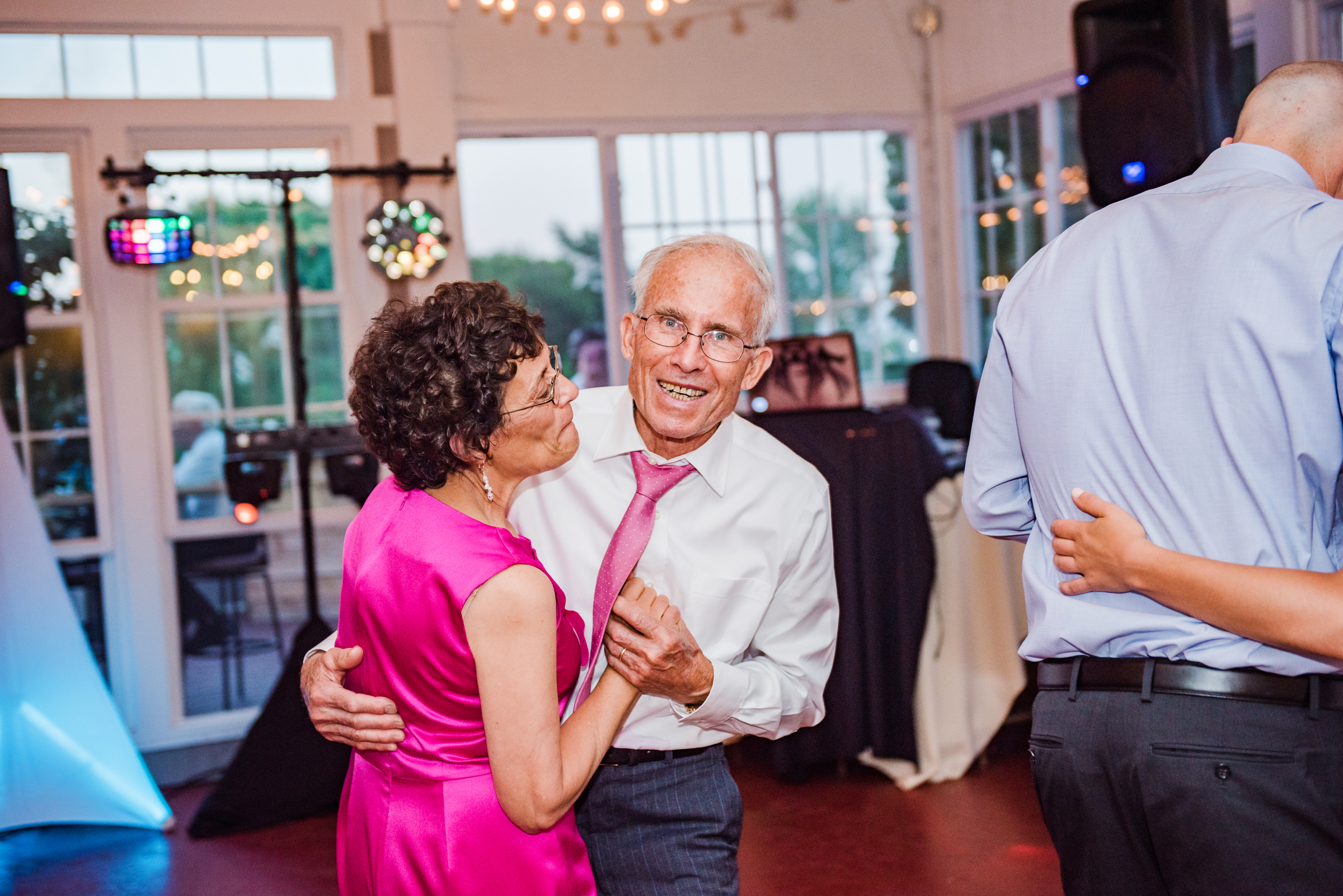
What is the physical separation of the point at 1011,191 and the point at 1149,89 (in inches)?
85.1

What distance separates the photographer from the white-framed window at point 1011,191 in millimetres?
5117

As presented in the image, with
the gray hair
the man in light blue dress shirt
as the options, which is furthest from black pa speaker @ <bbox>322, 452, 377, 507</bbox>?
the man in light blue dress shirt

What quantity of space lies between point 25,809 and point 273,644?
1.33 metres

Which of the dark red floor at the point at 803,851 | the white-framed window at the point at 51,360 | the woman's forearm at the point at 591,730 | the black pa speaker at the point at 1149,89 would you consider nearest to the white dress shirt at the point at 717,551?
the woman's forearm at the point at 591,730

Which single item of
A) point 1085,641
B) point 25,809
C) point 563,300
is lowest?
point 25,809

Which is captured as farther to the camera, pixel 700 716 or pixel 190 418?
pixel 190 418

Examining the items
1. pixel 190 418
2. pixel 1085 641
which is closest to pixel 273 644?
pixel 190 418

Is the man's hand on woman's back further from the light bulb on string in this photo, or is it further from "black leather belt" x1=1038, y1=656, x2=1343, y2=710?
the light bulb on string

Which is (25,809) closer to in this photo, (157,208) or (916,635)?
(157,208)

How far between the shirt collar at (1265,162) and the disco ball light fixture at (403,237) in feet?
12.2

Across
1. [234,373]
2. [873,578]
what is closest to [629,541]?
[873,578]

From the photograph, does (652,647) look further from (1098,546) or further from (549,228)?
(549,228)

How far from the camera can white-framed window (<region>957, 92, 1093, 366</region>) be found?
16.8 ft

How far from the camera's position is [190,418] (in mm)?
4613
